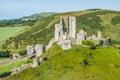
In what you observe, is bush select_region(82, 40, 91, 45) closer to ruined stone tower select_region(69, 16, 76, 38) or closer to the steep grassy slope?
the steep grassy slope

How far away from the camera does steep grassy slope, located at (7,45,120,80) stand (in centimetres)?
11590

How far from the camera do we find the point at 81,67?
12238cm

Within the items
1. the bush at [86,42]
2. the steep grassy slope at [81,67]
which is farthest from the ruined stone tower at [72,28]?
the steep grassy slope at [81,67]

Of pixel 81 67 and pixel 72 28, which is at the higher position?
pixel 72 28

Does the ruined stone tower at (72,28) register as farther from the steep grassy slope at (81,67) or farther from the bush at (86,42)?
the steep grassy slope at (81,67)

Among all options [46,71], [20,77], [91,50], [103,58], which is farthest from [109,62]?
[20,77]

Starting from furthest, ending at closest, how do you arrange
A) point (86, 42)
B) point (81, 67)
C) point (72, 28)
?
1. point (72, 28)
2. point (86, 42)
3. point (81, 67)

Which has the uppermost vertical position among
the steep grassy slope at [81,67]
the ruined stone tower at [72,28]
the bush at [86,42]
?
the ruined stone tower at [72,28]

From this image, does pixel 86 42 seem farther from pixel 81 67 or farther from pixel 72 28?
pixel 81 67

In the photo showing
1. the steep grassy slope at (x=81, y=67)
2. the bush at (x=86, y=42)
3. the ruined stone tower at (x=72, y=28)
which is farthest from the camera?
the ruined stone tower at (x=72, y=28)

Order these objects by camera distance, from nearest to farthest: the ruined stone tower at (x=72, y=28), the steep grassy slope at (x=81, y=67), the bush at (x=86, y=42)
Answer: the steep grassy slope at (x=81, y=67)
the bush at (x=86, y=42)
the ruined stone tower at (x=72, y=28)

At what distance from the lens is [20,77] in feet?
413

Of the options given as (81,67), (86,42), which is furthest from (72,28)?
(81,67)

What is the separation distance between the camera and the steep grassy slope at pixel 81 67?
116 meters
